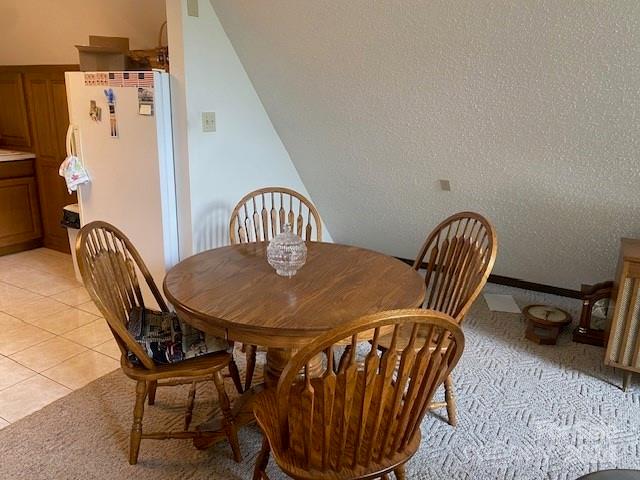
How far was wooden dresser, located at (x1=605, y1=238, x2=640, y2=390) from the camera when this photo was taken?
234cm

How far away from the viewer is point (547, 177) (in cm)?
271

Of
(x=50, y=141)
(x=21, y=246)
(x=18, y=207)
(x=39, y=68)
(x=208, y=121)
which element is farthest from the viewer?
(x=21, y=246)

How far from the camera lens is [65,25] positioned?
347 centimetres

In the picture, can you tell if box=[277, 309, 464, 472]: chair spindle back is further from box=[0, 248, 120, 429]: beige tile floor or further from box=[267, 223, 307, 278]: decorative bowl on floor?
box=[0, 248, 120, 429]: beige tile floor

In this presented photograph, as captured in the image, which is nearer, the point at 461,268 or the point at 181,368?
the point at 181,368

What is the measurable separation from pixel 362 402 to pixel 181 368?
2.62ft

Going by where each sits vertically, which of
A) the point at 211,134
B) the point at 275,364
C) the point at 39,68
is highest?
the point at 39,68

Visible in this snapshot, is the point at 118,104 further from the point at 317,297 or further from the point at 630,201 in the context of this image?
the point at 630,201

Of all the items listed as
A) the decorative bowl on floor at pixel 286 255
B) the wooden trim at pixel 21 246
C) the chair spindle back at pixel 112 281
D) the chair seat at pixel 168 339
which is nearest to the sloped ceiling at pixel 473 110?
the decorative bowl on floor at pixel 286 255

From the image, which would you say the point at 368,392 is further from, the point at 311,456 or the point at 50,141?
the point at 50,141

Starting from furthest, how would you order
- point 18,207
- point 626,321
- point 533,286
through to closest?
1. point 18,207
2. point 533,286
3. point 626,321

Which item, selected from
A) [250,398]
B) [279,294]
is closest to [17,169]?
[250,398]

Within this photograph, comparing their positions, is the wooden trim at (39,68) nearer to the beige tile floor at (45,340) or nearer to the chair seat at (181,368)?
the beige tile floor at (45,340)

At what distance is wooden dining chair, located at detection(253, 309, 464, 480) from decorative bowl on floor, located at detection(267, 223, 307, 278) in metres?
0.65
